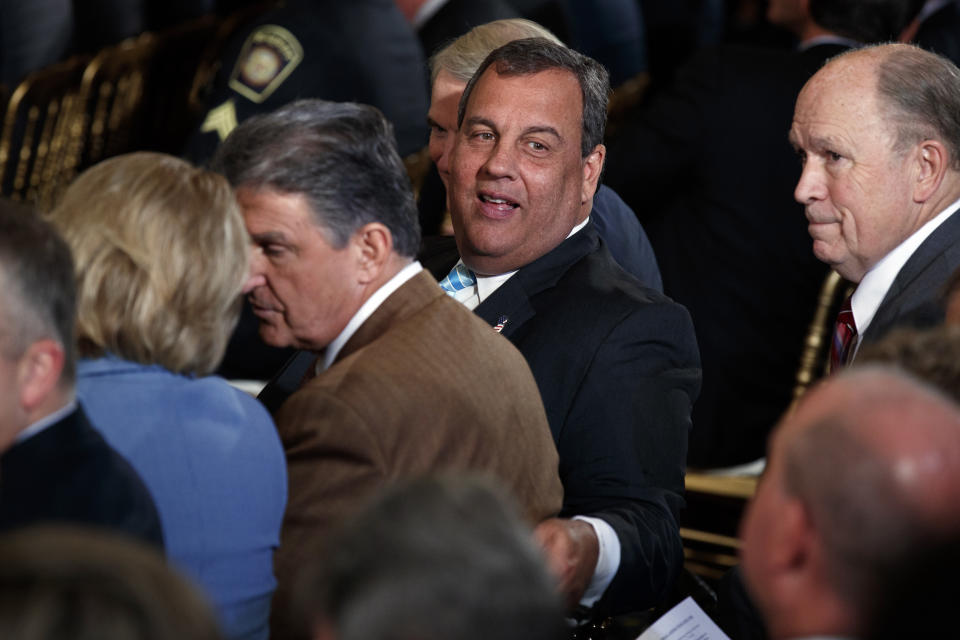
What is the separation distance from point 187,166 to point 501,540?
0.92 m

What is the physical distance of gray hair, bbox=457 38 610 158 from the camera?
2.39 metres

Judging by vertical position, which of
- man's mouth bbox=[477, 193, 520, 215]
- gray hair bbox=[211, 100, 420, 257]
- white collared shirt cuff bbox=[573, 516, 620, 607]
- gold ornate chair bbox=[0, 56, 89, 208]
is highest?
gray hair bbox=[211, 100, 420, 257]

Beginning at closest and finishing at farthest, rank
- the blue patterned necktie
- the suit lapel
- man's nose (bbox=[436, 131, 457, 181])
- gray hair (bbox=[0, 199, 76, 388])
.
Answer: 1. gray hair (bbox=[0, 199, 76, 388])
2. the suit lapel
3. the blue patterned necktie
4. man's nose (bbox=[436, 131, 457, 181])

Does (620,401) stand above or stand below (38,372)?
below

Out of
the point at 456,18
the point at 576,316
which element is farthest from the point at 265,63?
the point at 576,316

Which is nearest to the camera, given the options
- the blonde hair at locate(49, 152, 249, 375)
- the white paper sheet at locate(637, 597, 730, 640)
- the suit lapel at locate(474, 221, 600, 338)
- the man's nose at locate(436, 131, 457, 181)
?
the blonde hair at locate(49, 152, 249, 375)

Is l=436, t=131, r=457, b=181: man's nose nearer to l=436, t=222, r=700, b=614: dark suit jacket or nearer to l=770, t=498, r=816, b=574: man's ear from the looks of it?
l=436, t=222, r=700, b=614: dark suit jacket

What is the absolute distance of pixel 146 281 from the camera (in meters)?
1.62

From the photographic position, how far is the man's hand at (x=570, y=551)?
6.01 ft

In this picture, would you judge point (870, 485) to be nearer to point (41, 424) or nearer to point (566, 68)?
point (41, 424)

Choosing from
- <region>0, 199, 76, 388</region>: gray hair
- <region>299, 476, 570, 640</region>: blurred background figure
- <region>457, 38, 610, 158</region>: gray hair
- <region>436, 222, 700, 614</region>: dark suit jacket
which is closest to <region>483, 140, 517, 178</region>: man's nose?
<region>457, 38, 610, 158</region>: gray hair

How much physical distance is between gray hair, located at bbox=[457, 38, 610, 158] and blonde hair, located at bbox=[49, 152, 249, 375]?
857 millimetres

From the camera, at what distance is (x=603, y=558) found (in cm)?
193

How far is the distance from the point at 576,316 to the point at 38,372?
97 cm
